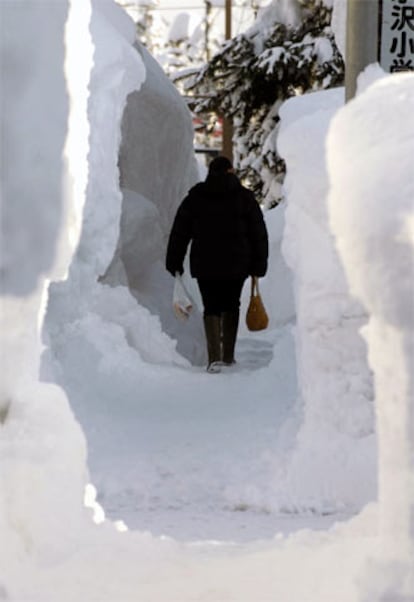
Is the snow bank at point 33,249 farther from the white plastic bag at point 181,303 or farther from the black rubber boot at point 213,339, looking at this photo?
the black rubber boot at point 213,339

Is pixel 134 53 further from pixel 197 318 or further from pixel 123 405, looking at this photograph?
pixel 123 405

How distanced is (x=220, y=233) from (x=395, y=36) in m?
2.80

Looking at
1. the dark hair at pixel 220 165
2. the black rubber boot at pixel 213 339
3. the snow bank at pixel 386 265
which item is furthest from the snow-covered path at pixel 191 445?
the snow bank at pixel 386 265

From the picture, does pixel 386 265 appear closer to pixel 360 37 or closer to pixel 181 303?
pixel 360 37

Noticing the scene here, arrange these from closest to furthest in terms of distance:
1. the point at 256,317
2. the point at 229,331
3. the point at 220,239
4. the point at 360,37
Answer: the point at 360,37
the point at 256,317
the point at 220,239
the point at 229,331

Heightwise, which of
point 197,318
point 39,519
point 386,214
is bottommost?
point 197,318

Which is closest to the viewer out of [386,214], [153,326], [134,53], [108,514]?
[386,214]

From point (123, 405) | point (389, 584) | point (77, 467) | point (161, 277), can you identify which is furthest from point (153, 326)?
point (389, 584)

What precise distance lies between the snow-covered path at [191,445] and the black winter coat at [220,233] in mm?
771

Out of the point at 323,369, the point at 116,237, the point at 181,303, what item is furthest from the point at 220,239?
the point at 323,369

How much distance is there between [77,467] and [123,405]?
354 centimetres

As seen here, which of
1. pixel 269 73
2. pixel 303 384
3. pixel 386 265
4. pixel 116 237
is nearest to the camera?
pixel 386 265

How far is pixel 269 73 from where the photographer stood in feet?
50.7

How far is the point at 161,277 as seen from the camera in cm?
1119
